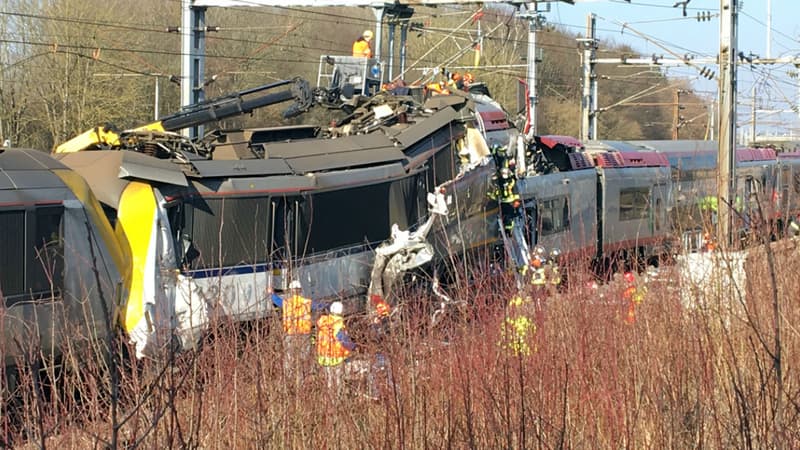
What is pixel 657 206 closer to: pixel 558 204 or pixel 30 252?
pixel 558 204

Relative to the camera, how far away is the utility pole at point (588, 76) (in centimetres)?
3353

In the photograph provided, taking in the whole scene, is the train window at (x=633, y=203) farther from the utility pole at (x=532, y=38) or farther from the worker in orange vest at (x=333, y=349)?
the worker in orange vest at (x=333, y=349)

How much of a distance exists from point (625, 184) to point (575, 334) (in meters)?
15.9

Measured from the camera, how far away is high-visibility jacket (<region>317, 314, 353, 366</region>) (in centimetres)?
625

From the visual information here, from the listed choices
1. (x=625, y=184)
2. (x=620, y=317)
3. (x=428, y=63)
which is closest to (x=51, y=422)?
(x=620, y=317)

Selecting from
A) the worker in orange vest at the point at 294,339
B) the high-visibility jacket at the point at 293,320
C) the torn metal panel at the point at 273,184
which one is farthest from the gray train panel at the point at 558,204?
the worker in orange vest at the point at 294,339

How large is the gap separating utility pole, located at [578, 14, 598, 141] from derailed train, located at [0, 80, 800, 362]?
586 inches

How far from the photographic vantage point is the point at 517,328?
6.43 metres

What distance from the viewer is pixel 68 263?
959 cm

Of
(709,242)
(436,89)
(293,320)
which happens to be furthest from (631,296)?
(436,89)

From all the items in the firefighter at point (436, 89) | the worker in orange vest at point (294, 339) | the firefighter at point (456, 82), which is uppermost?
the firefighter at point (456, 82)

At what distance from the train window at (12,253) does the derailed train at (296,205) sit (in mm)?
26

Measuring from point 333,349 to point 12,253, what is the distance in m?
3.93

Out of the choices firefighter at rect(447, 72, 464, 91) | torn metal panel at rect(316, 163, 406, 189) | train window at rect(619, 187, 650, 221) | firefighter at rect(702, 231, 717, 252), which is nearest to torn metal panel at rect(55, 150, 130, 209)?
torn metal panel at rect(316, 163, 406, 189)
